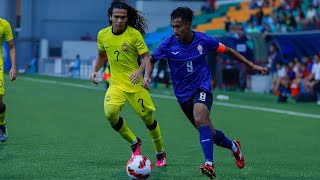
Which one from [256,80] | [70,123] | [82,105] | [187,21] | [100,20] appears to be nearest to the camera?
[187,21]

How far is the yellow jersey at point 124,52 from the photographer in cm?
1135

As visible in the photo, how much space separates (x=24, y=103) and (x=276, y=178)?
15.7 m

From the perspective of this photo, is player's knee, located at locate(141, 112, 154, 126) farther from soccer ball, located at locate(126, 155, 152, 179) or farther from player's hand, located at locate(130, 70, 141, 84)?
soccer ball, located at locate(126, 155, 152, 179)

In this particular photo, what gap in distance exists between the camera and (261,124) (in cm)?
1928

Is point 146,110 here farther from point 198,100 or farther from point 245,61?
point 245,61

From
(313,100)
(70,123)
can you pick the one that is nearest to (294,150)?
(70,123)

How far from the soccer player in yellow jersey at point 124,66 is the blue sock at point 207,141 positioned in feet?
5.14

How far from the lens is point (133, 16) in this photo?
1158cm

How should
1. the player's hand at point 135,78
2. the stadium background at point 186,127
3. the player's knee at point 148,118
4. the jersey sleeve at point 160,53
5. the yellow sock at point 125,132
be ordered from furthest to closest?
the player's knee at point 148,118 < the yellow sock at point 125,132 < the stadium background at point 186,127 < the player's hand at point 135,78 < the jersey sleeve at point 160,53

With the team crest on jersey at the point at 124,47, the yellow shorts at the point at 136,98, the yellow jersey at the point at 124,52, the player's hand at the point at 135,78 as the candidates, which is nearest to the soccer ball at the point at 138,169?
the player's hand at the point at 135,78

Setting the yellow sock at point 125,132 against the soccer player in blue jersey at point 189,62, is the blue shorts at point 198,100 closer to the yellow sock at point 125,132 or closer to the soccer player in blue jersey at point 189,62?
the soccer player in blue jersey at point 189,62

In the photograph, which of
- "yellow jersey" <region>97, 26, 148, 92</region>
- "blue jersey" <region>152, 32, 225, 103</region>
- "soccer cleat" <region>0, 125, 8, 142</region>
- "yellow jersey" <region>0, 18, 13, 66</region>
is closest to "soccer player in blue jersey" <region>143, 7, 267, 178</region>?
"blue jersey" <region>152, 32, 225, 103</region>

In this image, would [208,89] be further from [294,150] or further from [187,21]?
[294,150]

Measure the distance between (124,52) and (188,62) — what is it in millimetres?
1278
